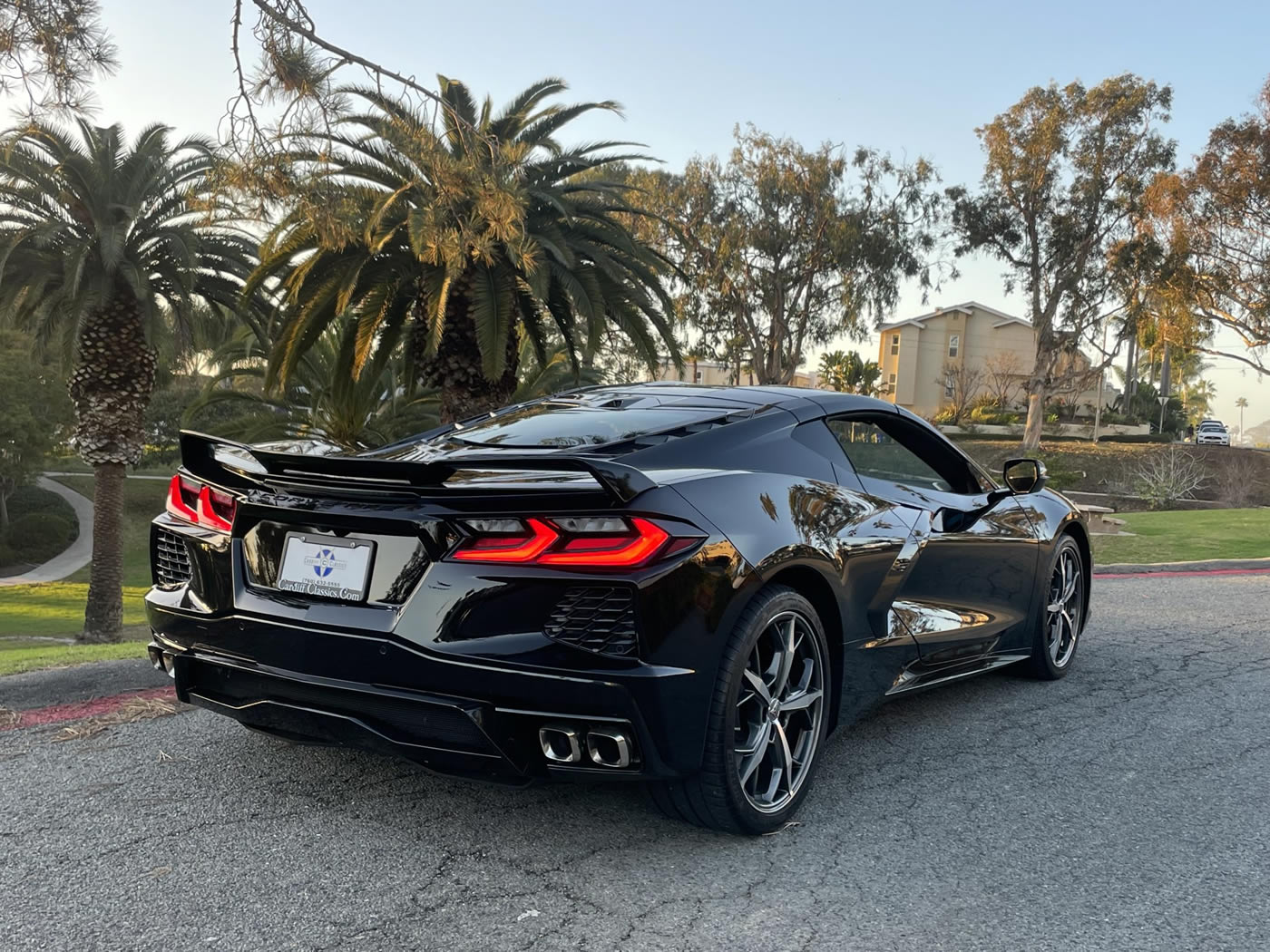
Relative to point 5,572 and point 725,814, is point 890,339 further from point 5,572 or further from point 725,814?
point 725,814

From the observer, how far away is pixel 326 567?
3.04 metres

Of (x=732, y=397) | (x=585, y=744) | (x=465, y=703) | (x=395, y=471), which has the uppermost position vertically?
(x=732, y=397)

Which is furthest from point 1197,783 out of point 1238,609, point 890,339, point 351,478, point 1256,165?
point 890,339

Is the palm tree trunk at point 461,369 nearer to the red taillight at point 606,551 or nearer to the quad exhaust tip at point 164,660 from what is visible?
the quad exhaust tip at point 164,660

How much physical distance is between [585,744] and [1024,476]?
10.0 ft

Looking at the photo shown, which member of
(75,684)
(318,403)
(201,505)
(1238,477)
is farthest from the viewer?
(1238,477)

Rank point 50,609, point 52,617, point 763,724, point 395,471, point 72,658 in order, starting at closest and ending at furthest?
point 395,471 → point 763,724 → point 72,658 → point 52,617 → point 50,609

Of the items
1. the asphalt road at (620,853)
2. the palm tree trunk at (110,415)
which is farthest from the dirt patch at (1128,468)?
the asphalt road at (620,853)

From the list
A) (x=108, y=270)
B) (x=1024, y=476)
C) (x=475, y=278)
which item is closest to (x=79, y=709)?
(x=1024, y=476)

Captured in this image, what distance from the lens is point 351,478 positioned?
305 centimetres

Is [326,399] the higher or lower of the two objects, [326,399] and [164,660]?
the higher

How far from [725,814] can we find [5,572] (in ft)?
139

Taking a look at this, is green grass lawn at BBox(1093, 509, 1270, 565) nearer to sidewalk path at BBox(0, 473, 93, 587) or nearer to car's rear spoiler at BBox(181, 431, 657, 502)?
car's rear spoiler at BBox(181, 431, 657, 502)

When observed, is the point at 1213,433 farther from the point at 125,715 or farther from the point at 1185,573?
the point at 125,715
